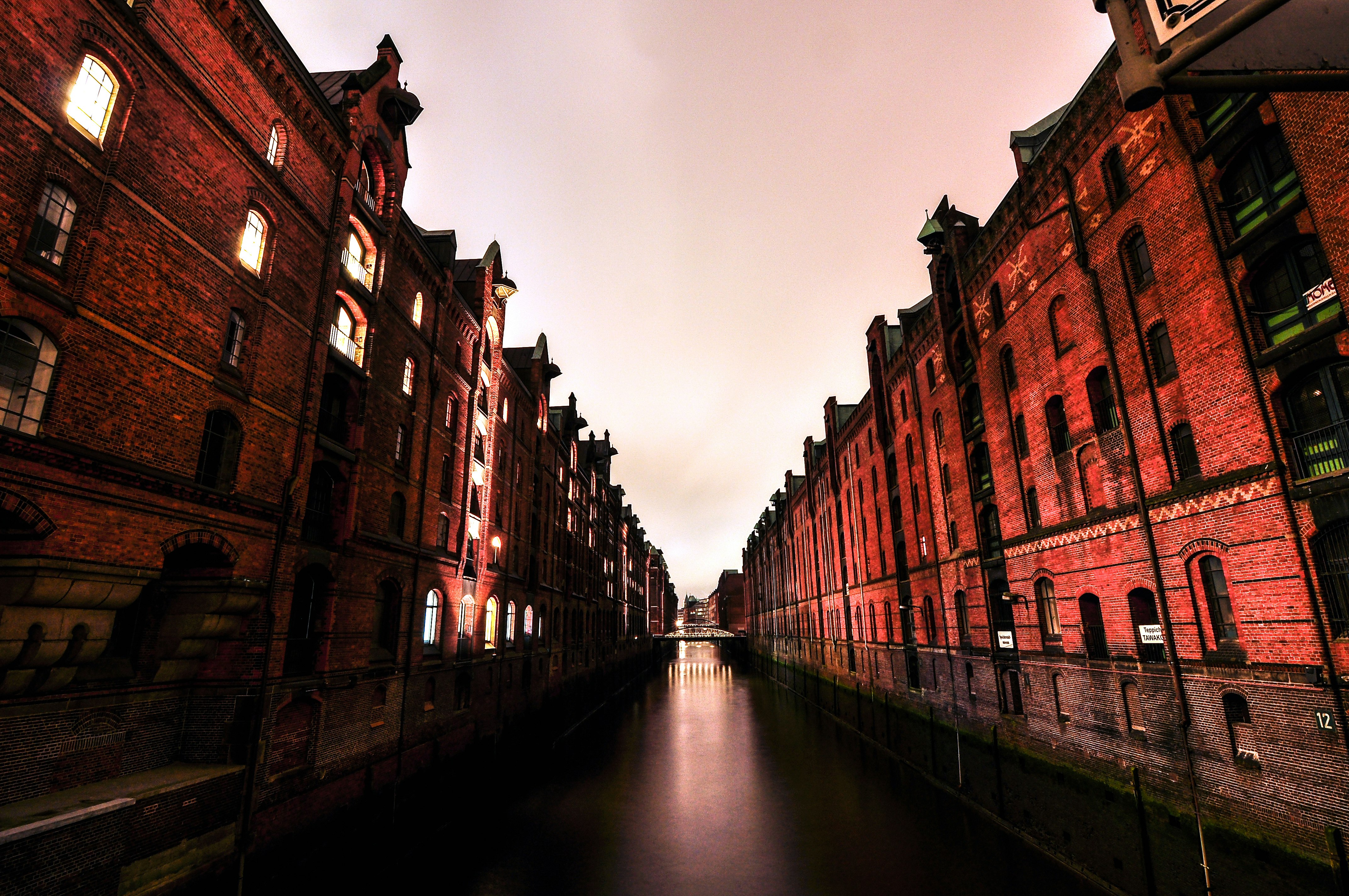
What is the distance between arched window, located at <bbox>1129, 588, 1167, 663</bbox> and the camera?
12297 millimetres

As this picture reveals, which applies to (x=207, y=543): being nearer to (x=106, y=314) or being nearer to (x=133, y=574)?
(x=133, y=574)

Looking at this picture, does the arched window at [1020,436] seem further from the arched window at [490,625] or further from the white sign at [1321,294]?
the arched window at [490,625]

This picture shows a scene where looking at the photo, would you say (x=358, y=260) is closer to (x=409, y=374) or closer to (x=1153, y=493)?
(x=409, y=374)

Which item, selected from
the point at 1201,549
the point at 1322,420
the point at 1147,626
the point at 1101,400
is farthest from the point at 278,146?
the point at 1147,626

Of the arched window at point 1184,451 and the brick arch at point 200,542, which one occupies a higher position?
the arched window at point 1184,451

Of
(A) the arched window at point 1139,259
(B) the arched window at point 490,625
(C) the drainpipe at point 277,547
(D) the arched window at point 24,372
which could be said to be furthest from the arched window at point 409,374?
(A) the arched window at point 1139,259

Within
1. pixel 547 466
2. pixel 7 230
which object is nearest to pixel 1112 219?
pixel 7 230

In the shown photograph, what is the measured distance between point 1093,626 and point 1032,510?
3846 millimetres

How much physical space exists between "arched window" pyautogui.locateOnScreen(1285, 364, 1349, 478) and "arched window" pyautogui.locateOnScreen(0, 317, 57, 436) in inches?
716

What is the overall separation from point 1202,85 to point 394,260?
18509 mm

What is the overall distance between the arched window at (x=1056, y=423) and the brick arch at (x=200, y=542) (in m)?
18.8

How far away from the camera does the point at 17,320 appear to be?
309 inches

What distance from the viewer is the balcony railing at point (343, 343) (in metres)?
14.4

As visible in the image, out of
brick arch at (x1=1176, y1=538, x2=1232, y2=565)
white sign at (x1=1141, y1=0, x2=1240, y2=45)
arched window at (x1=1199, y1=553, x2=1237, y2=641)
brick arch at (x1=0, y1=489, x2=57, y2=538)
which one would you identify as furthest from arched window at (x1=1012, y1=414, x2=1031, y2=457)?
brick arch at (x1=0, y1=489, x2=57, y2=538)
